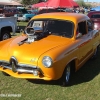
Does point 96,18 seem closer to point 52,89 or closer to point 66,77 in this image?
point 66,77

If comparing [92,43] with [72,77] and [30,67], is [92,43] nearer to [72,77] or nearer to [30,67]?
[72,77]

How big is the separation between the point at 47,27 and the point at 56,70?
1800 mm

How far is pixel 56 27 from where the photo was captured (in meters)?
5.75

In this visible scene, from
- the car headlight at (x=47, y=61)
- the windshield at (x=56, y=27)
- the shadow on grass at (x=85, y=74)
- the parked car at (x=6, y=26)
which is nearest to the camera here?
the car headlight at (x=47, y=61)

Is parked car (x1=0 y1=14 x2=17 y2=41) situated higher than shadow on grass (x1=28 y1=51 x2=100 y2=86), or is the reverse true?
parked car (x1=0 y1=14 x2=17 y2=41)

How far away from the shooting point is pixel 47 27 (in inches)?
233

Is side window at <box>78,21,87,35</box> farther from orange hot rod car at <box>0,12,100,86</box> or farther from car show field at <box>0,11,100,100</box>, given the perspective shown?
car show field at <box>0,11,100,100</box>

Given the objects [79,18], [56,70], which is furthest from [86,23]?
[56,70]

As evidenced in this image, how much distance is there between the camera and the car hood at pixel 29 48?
457 centimetres

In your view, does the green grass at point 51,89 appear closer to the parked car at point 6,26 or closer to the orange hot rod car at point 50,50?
the orange hot rod car at point 50,50

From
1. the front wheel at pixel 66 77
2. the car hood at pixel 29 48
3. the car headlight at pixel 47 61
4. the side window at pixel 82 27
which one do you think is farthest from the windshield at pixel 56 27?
the car headlight at pixel 47 61

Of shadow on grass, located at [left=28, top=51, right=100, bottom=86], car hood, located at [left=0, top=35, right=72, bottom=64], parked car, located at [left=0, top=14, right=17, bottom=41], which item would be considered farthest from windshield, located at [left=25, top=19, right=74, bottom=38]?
parked car, located at [left=0, top=14, right=17, bottom=41]

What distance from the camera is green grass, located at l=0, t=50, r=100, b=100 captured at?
4.52 m

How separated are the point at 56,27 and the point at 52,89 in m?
1.77
